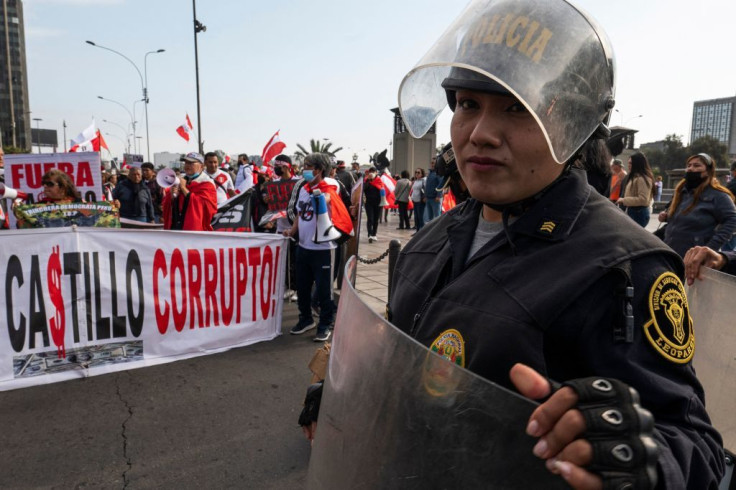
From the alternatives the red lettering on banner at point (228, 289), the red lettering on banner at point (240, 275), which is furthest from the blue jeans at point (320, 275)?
the red lettering on banner at point (228, 289)

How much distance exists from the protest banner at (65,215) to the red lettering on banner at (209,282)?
1.40 metres

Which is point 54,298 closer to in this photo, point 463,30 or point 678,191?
point 463,30

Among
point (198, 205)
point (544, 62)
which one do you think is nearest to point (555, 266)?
point (544, 62)

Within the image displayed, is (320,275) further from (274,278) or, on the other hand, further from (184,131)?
(184,131)

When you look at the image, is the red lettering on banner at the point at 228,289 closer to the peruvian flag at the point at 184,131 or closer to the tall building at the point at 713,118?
the peruvian flag at the point at 184,131

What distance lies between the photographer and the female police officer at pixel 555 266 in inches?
33.6

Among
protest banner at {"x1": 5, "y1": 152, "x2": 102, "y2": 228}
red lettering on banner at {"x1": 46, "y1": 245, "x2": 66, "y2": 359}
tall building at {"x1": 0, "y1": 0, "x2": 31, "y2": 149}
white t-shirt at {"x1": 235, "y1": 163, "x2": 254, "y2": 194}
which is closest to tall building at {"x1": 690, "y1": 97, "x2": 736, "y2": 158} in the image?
white t-shirt at {"x1": 235, "y1": 163, "x2": 254, "y2": 194}

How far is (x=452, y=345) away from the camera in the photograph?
1.09 meters

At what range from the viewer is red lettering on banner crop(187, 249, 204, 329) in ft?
16.4

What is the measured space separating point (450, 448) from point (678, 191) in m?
5.99

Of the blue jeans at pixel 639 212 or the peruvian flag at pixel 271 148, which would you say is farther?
the peruvian flag at pixel 271 148

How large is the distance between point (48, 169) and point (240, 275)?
367 centimetres

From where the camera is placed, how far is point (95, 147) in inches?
426

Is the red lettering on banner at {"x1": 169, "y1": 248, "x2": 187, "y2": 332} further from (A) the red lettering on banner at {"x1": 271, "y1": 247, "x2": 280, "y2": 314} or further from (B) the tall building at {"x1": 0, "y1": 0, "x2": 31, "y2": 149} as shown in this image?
(B) the tall building at {"x1": 0, "y1": 0, "x2": 31, "y2": 149}
